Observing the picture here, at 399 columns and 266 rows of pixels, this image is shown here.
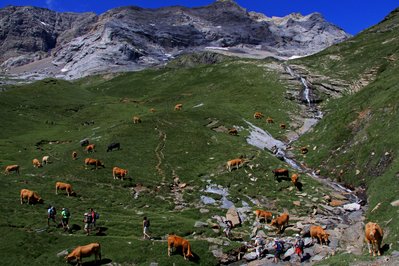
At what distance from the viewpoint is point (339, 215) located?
40.1 meters

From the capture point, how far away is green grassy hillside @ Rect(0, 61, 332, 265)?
111 ft

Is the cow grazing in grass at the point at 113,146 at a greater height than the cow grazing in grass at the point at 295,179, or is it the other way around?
the cow grazing in grass at the point at 113,146

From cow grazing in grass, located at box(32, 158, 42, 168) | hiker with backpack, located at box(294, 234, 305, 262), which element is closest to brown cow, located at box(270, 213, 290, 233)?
hiker with backpack, located at box(294, 234, 305, 262)

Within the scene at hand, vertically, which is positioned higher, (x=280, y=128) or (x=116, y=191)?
(x=280, y=128)

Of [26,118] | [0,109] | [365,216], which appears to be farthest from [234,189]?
[0,109]

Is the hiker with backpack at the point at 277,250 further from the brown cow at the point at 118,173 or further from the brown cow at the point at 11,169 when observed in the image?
the brown cow at the point at 11,169

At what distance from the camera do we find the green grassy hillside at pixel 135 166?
34.0 meters

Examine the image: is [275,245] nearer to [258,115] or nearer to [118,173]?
[118,173]

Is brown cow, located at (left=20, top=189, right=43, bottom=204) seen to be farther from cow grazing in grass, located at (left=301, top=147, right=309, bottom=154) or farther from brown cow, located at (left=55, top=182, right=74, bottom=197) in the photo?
cow grazing in grass, located at (left=301, top=147, right=309, bottom=154)

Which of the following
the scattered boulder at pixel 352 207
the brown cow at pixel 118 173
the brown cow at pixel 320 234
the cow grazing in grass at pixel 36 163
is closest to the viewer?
the brown cow at pixel 320 234

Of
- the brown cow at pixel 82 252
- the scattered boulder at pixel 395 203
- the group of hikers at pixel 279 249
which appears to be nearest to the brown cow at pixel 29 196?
the brown cow at pixel 82 252

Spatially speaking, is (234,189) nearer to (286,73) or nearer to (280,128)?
(280,128)

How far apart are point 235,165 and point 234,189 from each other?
6529 mm

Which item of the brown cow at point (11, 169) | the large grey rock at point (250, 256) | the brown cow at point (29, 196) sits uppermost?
the brown cow at point (11, 169)
